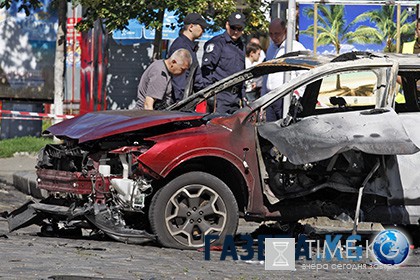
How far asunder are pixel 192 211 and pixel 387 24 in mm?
8238

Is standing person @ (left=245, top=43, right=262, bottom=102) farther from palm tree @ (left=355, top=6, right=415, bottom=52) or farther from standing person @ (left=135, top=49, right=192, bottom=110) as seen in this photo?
standing person @ (left=135, top=49, right=192, bottom=110)

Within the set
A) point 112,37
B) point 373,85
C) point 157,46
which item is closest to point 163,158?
point 373,85

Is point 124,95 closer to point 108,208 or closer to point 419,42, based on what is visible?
point 419,42

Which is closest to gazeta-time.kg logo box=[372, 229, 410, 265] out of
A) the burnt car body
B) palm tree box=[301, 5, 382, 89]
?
the burnt car body

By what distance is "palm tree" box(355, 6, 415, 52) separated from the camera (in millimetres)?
17672

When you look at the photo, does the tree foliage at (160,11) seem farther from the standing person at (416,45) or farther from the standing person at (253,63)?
the standing person at (416,45)

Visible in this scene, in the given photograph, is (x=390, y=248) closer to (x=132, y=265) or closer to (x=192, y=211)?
(x=192, y=211)

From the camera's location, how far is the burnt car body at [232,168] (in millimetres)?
A: 10180

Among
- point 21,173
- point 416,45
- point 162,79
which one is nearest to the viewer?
point 162,79

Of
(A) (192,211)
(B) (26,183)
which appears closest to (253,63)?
(B) (26,183)

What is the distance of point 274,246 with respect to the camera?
991cm

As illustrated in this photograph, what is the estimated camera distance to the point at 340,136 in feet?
33.5

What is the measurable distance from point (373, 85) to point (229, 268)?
291 centimetres

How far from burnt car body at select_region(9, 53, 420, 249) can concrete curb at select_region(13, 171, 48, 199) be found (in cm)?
562
